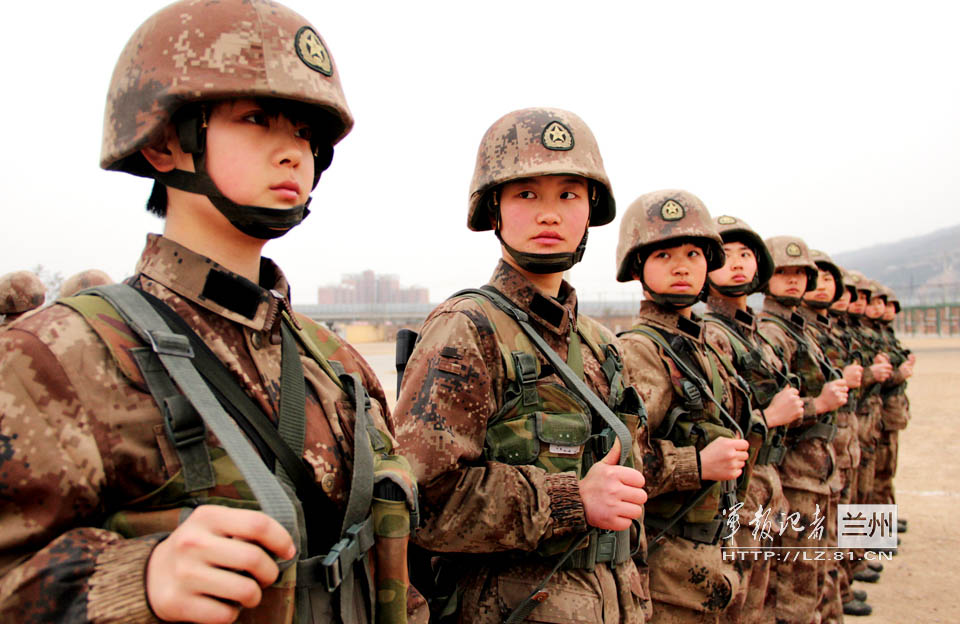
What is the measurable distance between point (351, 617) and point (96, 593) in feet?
2.06

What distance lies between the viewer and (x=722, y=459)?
3695mm

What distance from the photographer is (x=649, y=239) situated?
4344 millimetres

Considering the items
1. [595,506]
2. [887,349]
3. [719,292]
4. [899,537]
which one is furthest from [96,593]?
[887,349]

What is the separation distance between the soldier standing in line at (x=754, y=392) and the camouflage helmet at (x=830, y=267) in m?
3.54

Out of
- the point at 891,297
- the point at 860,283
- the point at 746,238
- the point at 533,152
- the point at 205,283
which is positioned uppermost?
the point at 533,152

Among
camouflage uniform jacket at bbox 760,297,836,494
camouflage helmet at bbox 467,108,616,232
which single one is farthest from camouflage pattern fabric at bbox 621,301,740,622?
camouflage uniform jacket at bbox 760,297,836,494

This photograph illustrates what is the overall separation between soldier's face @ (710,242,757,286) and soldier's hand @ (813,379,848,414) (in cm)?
130

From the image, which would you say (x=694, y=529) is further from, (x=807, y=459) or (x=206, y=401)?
(x=206, y=401)

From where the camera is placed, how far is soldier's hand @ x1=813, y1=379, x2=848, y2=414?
6035mm

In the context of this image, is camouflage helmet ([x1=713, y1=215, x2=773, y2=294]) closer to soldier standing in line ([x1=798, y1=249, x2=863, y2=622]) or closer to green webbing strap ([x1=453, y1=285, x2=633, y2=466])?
soldier standing in line ([x1=798, y1=249, x2=863, y2=622])

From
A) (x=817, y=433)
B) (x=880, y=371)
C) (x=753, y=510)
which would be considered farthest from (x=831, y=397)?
(x=880, y=371)

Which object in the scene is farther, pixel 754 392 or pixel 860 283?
pixel 860 283

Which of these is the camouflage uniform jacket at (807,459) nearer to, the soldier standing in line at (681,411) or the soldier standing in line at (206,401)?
the soldier standing in line at (681,411)

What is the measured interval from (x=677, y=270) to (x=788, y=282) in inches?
147
